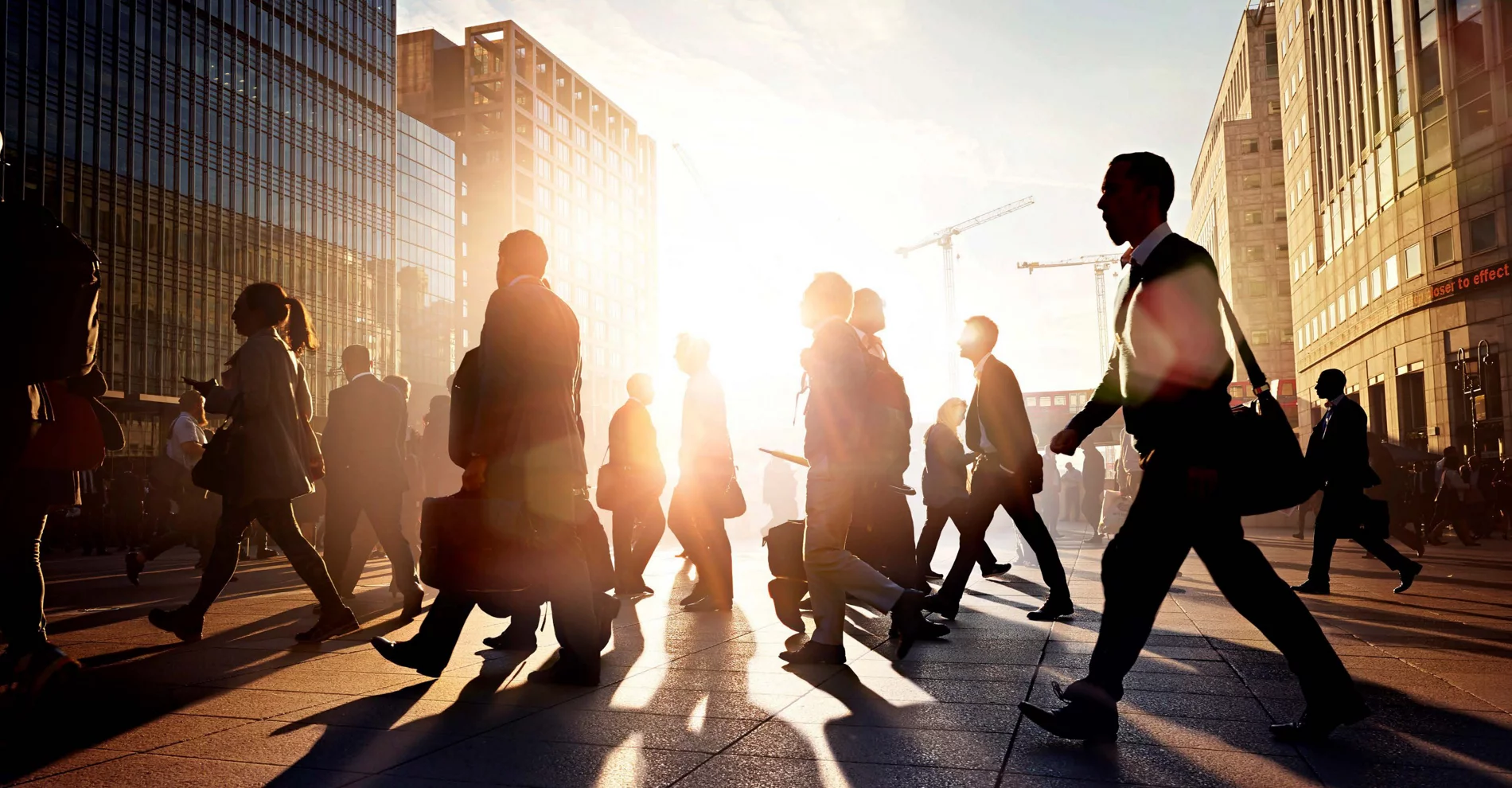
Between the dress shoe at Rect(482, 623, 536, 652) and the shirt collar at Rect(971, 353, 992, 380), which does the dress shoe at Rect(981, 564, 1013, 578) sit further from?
the dress shoe at Rect(482, 623, 536, 652)

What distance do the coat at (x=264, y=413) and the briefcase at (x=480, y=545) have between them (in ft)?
5.77

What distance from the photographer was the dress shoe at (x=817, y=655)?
5.09 m

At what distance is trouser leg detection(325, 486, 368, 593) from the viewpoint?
7.45 meters

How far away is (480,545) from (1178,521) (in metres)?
2.57

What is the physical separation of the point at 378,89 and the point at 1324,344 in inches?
2183

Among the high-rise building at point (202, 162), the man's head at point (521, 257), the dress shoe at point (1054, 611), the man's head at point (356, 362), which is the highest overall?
the high-rise building at point (202, 162)

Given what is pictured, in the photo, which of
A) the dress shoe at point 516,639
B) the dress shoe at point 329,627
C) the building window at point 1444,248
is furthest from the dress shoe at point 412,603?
the building window at point 1444,248

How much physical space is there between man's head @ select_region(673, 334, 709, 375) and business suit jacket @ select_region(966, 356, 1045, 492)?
2421mm

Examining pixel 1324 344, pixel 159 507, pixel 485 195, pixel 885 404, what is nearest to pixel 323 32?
pixel 485 195

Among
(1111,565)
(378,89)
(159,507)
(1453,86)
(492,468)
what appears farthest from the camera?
(378,89)

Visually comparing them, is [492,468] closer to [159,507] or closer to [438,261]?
[159,507]

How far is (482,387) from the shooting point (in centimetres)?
456

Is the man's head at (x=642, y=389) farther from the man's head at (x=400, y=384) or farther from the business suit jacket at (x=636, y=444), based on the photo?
the man's head at (x=400, y=384)

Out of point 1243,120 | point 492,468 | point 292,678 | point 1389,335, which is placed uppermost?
point 1243,120
